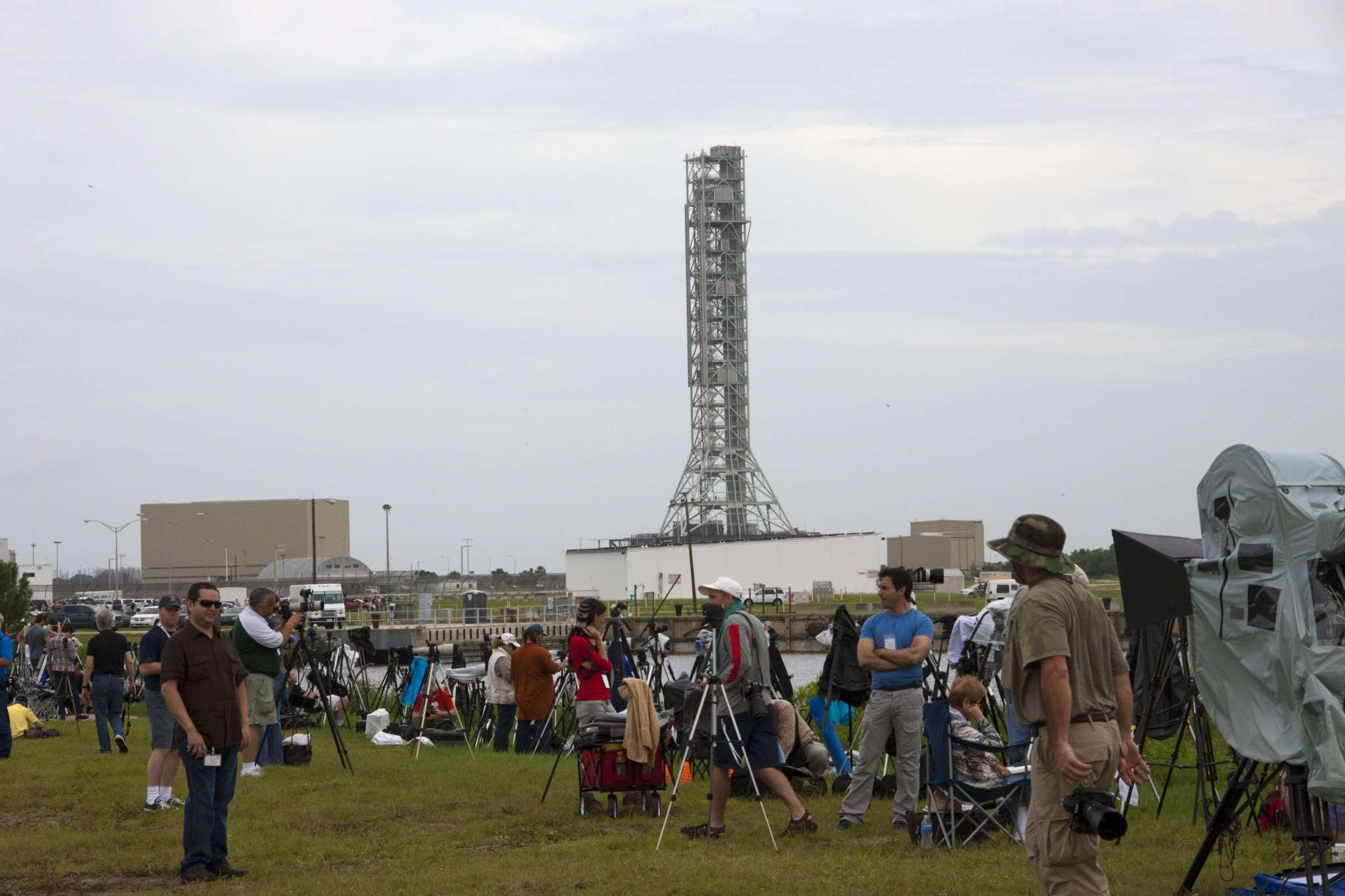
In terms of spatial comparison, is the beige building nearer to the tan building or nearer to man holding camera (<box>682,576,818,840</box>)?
the tan building

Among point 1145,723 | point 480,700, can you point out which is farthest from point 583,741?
point 480,700

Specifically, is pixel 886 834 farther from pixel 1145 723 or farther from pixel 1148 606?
pixel 1148 606

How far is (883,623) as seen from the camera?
9320 millimetres

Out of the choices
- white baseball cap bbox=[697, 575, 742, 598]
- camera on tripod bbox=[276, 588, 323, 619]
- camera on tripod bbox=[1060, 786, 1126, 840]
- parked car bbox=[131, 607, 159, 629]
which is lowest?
parked car bbox=[131, 607, 159, 629]

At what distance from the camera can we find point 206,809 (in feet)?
26.6

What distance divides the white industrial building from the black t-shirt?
2431 inches

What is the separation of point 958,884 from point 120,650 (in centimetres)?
1023

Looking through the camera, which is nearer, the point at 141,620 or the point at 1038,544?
the point at 1038,544

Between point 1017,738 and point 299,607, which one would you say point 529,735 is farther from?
point 1017,738

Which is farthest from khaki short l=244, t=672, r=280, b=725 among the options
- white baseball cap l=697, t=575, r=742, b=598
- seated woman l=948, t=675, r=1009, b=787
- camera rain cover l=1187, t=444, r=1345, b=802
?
camera rain cover l=1187, t=444, r=1345, b=802

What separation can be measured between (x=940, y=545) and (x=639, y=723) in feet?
329

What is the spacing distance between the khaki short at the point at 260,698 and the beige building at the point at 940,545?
89.6 meters

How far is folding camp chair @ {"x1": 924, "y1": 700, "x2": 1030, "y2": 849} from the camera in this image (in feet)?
28.7

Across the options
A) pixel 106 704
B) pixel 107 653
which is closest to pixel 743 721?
pixel 107 653
